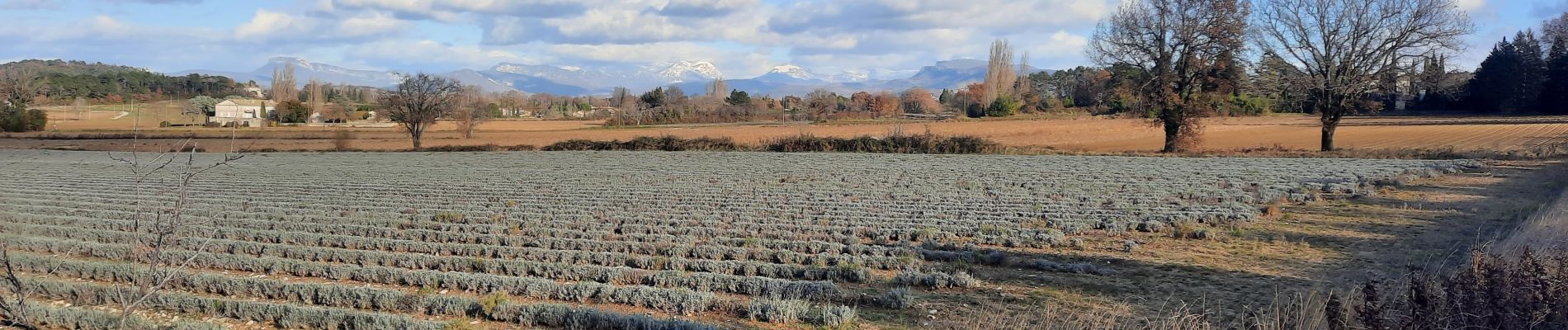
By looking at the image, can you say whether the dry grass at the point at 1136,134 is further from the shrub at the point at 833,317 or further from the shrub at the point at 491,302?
the shrub at the point at 491,302

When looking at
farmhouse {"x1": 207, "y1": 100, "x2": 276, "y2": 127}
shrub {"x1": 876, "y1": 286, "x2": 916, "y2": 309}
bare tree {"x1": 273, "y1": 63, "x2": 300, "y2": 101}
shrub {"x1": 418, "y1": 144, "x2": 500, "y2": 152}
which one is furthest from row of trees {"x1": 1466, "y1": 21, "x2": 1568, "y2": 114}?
bare tree {"x1": 273, "y1": 63, "x2": 300, "y2": 101}

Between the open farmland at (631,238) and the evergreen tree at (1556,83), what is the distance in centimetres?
5401

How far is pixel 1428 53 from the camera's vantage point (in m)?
36.3

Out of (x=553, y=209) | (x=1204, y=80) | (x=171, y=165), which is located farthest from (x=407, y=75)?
(x=1204, y=80)

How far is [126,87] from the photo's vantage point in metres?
Result: 121

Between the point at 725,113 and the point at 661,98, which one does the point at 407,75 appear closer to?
the point at 725,113

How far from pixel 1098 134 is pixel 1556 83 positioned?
3936cm

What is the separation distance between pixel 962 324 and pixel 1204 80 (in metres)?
34.0

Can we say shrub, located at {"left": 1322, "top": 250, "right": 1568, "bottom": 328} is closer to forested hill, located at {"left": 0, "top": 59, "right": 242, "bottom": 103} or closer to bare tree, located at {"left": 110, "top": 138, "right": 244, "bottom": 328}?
bare tree, located at {"left": 110, "top": 138, "right": 244, "bottom": 328}

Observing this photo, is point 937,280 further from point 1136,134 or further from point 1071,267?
point 1136,134

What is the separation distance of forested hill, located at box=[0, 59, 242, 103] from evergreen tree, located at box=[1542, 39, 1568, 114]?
122084 millimetres

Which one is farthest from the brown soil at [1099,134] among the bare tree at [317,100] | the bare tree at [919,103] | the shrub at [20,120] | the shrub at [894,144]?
the bare tree at [919,103]

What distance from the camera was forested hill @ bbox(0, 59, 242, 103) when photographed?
9938 cm

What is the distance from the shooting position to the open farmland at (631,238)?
8.45 meters
